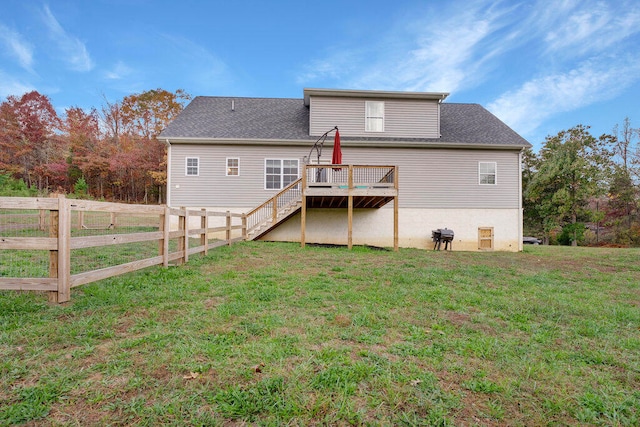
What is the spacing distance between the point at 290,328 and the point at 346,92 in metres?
11.4

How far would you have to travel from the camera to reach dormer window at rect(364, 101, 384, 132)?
12.7 meters

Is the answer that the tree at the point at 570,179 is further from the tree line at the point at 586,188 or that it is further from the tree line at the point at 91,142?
the tree line at the point at 91,142

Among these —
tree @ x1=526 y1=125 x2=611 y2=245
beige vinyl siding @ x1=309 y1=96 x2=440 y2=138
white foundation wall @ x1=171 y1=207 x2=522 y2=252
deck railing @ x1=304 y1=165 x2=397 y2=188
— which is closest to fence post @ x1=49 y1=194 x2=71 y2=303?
deck railing @ x1=304 y1=165 x2=397 y2=188

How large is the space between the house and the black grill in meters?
0.33

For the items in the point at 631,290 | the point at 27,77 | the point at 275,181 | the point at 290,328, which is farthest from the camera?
the point at 27,77

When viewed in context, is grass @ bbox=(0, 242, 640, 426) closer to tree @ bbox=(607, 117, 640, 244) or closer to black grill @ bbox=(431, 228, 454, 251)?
black grill @ bbox=(431, 228, 454, 251)

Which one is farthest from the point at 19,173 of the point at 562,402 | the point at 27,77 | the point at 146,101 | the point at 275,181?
the point at 562,402

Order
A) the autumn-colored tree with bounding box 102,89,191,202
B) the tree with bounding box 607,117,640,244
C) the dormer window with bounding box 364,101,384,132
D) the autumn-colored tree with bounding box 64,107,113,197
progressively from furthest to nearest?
the autumn-colored tree with bounding box 102,89,191,202
the autumn-colored tree with bounding box 64,107,113,197
the tree with bounding box 607,117,640,244
the dormer window with bounding box 364,101,384,132

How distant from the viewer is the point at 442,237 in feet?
38.6

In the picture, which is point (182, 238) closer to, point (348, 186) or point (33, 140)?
point (348, 186)

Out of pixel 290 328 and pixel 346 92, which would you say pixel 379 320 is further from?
pixel 346 92

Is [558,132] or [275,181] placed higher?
[558,132]

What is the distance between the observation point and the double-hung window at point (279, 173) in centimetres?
1216

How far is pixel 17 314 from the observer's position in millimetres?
2859
